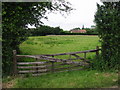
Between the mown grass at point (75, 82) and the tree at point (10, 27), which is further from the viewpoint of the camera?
the tree at point (10, 27)

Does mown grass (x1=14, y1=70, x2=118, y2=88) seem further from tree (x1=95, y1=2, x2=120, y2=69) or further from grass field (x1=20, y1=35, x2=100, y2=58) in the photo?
grass field (x1=20, y1=35, x2=100, y2=58)

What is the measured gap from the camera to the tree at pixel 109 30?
9211 millimetres

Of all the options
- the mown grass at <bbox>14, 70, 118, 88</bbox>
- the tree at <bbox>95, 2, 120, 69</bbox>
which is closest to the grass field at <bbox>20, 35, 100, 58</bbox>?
the tree at <bbox>95, 2, 120, 69</bbox>

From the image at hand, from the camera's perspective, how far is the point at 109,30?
9500mm

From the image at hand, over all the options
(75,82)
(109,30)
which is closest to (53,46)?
(109,30)

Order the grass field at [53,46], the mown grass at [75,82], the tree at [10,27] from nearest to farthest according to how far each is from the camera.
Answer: the mown grass at [75,82], the tree at [10,27], the grass field at [53,46]

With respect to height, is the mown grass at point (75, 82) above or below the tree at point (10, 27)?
below

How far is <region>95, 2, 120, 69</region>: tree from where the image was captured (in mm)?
9211

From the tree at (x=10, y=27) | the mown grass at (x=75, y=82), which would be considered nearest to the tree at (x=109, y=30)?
the mown grass at (x=75, y=82)

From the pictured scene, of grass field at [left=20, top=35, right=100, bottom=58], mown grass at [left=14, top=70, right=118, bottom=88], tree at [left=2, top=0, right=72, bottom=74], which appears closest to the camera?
mown grass at [left=14, top=70, right=118, bottom=88]

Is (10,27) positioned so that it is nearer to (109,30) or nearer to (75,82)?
Answer: (75,82)

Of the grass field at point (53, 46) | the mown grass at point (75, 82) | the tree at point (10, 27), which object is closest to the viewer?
the mown grass at point (75, 82)

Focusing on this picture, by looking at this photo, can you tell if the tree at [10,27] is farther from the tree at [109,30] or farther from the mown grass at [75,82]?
the tree at [109,30]

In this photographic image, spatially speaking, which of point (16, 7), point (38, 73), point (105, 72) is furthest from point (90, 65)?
point (16, 7)
